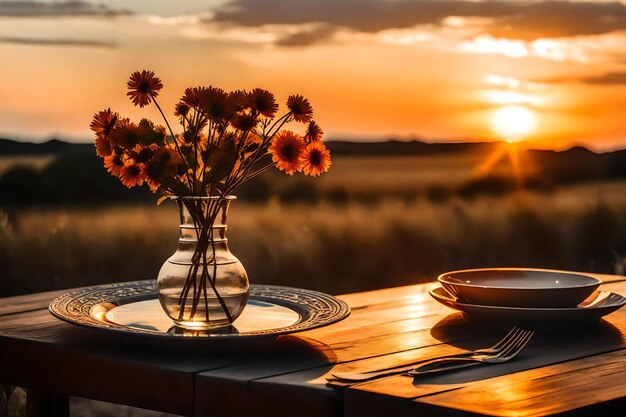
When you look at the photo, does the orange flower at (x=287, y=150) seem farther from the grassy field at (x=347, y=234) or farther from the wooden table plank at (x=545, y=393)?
the grassy field at (x=347, y=234)

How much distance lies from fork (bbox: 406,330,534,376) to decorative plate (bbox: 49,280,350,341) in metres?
0.20

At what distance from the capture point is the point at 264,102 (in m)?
1.32

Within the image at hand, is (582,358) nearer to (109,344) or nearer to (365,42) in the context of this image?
(109,344)

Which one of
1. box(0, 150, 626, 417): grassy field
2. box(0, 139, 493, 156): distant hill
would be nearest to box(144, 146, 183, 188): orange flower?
box(0, 150, 626, 417): grassy field

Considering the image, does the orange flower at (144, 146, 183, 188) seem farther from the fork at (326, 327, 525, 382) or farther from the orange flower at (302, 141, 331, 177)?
the fork at (326, 327, 525, 382)

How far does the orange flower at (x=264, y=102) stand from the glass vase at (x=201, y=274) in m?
0.13

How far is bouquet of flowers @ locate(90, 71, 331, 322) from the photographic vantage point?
131 cm

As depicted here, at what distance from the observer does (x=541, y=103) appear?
17.4ft

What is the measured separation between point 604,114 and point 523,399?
4610mm

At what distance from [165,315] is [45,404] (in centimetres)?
31

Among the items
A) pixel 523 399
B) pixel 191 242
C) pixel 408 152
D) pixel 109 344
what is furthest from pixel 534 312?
pixel 408 152

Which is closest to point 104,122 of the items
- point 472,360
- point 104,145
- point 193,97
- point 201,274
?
point 104,145

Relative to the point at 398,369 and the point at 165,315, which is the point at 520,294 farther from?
the point at 165,315

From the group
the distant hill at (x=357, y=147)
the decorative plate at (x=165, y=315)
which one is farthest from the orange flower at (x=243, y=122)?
the distant hill at (x=357, y=147)
